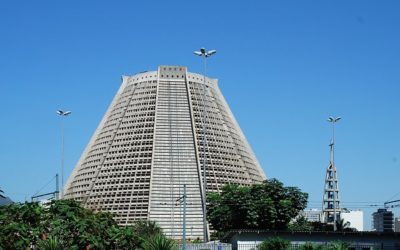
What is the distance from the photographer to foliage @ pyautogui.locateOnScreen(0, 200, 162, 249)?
1357 inches

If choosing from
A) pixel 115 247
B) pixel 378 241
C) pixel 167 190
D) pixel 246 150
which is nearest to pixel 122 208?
pixel 167 190

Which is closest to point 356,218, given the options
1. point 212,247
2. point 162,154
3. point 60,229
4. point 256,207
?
point 162,154

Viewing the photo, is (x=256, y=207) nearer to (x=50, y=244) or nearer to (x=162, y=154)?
(x=162, y=154)

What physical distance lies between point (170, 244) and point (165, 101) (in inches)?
3087

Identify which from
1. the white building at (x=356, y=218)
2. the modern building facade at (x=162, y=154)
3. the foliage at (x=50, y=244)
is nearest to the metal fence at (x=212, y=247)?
the foliage at (x=50, y=244)

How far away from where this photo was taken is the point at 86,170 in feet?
359

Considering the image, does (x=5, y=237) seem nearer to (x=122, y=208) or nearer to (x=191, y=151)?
(x=122, y=208)

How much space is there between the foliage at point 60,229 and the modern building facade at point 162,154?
2196 inches

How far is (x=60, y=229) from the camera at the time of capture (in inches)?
1375

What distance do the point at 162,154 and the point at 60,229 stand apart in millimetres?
68831

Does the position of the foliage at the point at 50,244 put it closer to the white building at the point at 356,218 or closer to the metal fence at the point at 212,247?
the metal fence at the point at 212,247

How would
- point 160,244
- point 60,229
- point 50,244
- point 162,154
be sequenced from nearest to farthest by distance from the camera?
point 50,244 < point 160,244 < point 60,229 < point 162,154

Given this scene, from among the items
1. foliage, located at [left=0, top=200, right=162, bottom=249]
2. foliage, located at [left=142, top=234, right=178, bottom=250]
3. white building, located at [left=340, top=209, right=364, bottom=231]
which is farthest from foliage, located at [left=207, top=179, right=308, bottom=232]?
white building, located at [left=340, top=209, right=364, bottom=231]

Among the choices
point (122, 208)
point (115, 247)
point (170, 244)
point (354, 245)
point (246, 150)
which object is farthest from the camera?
point (246, 150)
